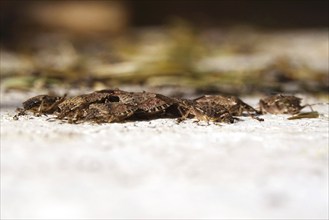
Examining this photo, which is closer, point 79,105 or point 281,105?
point 79,105

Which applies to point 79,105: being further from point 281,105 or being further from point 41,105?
point 281,105

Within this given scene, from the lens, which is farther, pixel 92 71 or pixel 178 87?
pixel 92 71

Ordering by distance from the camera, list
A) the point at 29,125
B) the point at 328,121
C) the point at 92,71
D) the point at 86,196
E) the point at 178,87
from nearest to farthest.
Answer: the point at 86,196 → the point at 29,125 → the point at 328,121 → the point at 178,87 → the point at 92,71

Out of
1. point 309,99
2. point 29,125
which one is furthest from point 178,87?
point 29,125

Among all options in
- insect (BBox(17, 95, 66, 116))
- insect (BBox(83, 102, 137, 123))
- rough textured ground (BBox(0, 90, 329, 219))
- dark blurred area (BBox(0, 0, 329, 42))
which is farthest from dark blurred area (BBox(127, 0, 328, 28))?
rough textured ground (BBox(0, 90, 329, 219))

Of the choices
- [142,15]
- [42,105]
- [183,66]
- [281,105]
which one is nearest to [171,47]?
[183,66]

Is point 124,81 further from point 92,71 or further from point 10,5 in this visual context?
point 10,5

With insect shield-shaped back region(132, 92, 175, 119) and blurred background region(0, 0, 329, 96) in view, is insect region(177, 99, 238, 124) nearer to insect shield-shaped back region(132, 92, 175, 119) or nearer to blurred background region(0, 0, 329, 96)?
insect shield-shaped back region(132, 92, 175, 119)

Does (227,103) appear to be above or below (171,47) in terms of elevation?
below
